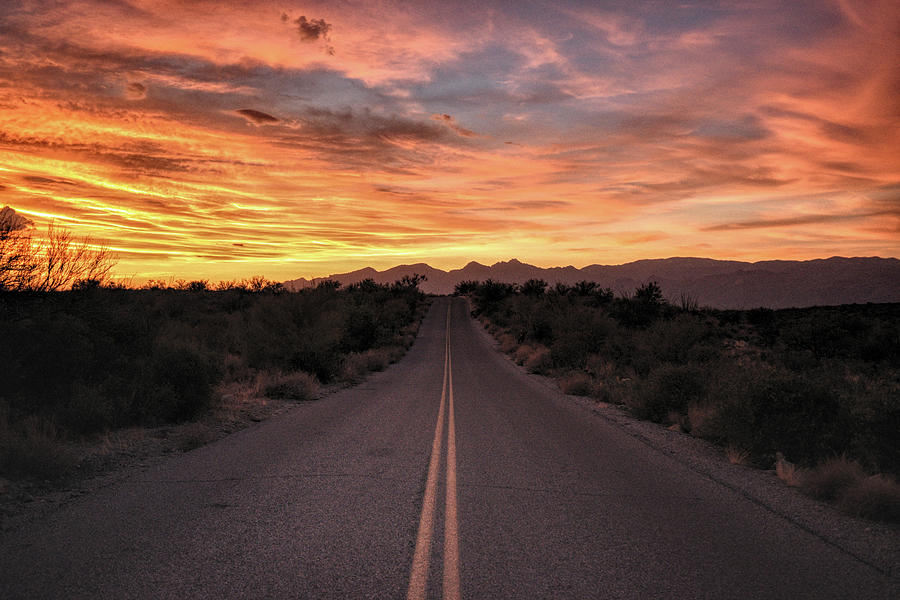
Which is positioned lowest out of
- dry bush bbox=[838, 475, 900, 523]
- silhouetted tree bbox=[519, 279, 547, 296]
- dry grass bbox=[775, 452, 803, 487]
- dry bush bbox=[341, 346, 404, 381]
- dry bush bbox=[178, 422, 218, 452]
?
dry bush bbox=[341, 346, 404, 381]

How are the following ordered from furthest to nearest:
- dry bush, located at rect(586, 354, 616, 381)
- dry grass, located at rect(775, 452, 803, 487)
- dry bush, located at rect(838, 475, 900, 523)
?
dry bush, located at rect(586, 354, 616, 381), dry grass, located at rect(775, 452, 803, 487), dry bush, located at rect(838, 475, 900, 523)

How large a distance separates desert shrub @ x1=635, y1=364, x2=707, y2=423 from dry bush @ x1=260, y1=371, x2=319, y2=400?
32.2 ft

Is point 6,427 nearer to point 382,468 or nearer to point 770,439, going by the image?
point 382,468

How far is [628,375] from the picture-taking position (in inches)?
811

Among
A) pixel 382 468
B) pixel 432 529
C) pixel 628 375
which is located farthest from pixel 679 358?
pixel 432 529

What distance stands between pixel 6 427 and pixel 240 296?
1646 inches

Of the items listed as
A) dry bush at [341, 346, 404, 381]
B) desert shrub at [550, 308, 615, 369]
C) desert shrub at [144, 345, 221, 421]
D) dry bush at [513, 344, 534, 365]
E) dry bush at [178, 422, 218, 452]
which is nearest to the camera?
dry bush at [178, 422, 218, 452]

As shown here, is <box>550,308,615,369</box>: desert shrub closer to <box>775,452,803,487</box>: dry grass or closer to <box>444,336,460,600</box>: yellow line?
<box>775,452,803,487</box>: dry grass

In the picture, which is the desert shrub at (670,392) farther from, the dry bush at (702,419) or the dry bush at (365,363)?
the dry bush at (365,363)

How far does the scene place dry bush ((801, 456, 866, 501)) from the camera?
700 cm

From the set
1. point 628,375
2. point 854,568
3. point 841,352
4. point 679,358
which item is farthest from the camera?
point 841,352

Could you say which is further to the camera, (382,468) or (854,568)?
(382,468)

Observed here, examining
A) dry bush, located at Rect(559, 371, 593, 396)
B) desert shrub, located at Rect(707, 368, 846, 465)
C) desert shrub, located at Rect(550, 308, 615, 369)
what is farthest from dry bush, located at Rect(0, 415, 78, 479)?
desert shrub, located at Rect(550, 308, 615, 369)

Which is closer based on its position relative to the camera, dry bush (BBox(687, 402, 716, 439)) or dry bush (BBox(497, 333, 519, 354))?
dry bush (BBox(687, 402, 716, 439))
